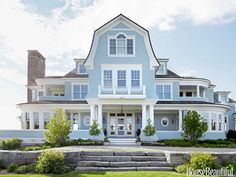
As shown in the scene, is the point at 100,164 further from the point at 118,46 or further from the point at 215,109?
the point at 215,109

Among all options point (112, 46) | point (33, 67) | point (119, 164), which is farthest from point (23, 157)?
point (33, 67)

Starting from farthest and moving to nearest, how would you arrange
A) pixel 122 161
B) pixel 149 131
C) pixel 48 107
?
pixel 48 107, pixel 149 131, pixel 122 161

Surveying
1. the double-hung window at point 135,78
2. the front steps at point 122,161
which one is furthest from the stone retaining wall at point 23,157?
the double-hung window at point 135,78

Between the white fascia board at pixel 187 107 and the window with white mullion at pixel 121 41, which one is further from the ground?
the window with white mullion at pixel 121 41

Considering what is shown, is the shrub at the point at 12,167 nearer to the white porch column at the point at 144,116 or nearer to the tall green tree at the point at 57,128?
the tall green tree at the point at 57,128

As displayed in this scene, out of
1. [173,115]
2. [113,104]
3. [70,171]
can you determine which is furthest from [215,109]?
[70,171]

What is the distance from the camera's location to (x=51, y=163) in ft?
43.9

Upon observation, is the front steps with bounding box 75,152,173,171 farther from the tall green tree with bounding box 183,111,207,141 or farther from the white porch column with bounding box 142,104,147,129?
the white porch column with bounding box 142,104,147,129

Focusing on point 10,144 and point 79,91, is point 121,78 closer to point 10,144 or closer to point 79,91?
point 79,91

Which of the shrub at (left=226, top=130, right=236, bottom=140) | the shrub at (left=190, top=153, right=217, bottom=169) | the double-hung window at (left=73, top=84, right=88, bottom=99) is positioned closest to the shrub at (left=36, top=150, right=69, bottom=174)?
the shrub at (left=190, top=153, right=217, bottom=169)

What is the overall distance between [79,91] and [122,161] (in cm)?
2044

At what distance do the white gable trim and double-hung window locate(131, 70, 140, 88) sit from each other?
5.00 ft

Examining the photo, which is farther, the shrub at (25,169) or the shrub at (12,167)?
the shrub at (12,167)

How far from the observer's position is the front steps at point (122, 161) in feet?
45.9
